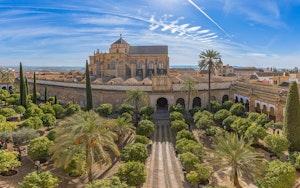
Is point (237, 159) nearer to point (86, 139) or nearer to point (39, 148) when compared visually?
point (86, 139)

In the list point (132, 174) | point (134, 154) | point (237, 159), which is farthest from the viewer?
point (134, 154)

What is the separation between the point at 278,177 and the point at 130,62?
148ft

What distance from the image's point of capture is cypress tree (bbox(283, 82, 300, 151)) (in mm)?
Answer: 19953

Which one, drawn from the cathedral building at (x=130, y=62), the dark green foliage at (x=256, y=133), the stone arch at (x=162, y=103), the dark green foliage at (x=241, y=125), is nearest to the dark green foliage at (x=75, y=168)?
the dark green foliage at (x=256, y=133)

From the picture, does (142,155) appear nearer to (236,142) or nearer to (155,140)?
(236,142)

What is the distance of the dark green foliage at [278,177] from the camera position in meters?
13.8

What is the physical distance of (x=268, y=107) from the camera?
33812 mm

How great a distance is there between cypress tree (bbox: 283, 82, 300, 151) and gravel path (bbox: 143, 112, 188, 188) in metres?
9.80

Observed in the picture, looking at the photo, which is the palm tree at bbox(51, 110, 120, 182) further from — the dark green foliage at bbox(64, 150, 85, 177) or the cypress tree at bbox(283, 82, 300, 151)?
the cypress tree at bbox(283, 82, 300, 151)

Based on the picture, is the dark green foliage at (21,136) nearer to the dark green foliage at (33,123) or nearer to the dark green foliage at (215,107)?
the dark green foliage at (33,123)

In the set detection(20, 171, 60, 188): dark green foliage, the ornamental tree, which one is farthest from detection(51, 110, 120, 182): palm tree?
the ornamental tree

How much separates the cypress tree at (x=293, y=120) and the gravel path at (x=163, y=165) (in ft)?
32.2

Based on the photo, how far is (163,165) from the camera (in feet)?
66.3

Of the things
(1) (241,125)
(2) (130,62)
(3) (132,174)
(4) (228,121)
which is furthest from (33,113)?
(2) (130,62)
